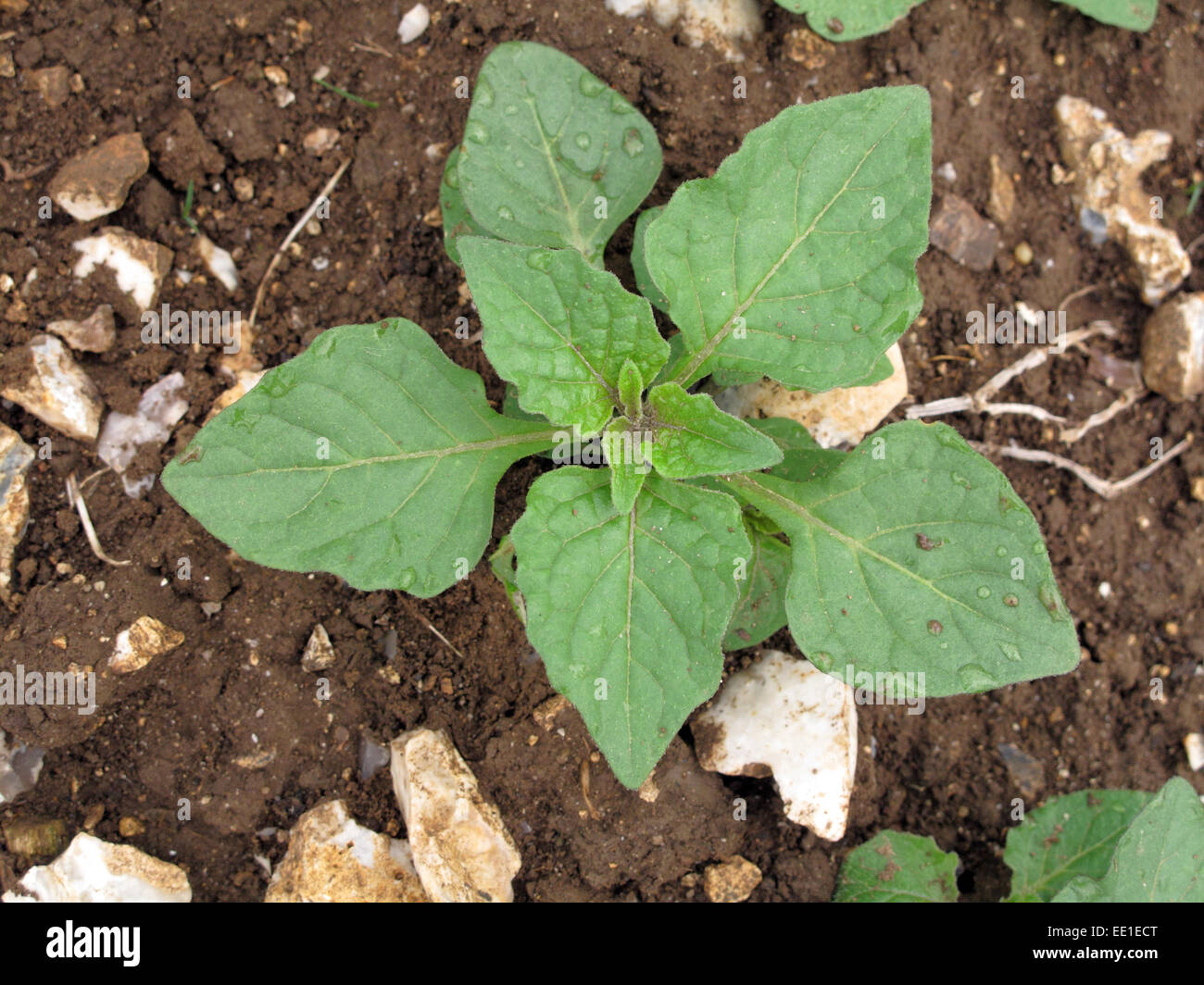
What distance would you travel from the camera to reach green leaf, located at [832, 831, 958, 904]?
3533mm

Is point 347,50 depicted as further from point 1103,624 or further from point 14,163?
point 1103,624

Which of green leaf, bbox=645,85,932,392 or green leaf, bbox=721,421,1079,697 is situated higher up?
green leaf, bbox=645,85,932,392

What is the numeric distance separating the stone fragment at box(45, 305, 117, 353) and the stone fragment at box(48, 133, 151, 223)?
36cm

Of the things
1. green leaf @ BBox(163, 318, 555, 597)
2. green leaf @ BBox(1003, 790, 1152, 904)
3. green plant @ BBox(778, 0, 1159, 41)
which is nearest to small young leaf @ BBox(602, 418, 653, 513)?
green leaf @ BBox(163, 318, 555, 597)

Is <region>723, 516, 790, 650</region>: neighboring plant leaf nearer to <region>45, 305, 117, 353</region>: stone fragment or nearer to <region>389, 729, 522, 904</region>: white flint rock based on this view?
<region>389, 729, 522, 904</region>: white flint rock

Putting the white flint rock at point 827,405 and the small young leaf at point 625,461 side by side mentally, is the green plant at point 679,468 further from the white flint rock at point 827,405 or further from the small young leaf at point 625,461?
the white flint rock at point 827,405

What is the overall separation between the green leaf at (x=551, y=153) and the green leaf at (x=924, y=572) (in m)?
1.20

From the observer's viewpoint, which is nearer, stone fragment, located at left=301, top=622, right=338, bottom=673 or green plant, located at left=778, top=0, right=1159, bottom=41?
stone fragment, located at left=301, top=622, right=338, bottom=673

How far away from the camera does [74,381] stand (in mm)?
3326

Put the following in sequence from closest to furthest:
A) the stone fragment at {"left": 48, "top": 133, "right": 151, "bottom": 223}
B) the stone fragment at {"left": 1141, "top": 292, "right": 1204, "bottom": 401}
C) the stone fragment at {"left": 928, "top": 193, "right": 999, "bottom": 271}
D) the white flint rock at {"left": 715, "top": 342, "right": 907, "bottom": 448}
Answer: the stone fragment at {"left": 48, "top": 133, "right": 151, "bottom": 223}
the white flint rock at {"left": 715, "top": 342, "right": 907, "bottom": 448}
the stone fragment at {"left": 928, "top": 193, "right": 999, "bottom": 271}
the stone fragment at {"left": 1141, "top": 292, "right": 1204, "bottom": 401}

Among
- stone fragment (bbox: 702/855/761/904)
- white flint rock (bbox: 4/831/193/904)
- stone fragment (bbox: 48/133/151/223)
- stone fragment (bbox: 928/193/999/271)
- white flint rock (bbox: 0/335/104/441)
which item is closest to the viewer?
white flint rock (bbox: 4/831/193/904)

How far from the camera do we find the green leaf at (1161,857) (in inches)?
129

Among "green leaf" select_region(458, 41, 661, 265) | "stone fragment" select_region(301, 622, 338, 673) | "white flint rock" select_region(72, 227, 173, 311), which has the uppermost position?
"green leaf" select_region(458, 41, 661, 265)

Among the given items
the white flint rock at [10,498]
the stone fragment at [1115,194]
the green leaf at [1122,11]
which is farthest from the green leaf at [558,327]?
the green leaf at [1122,11]
